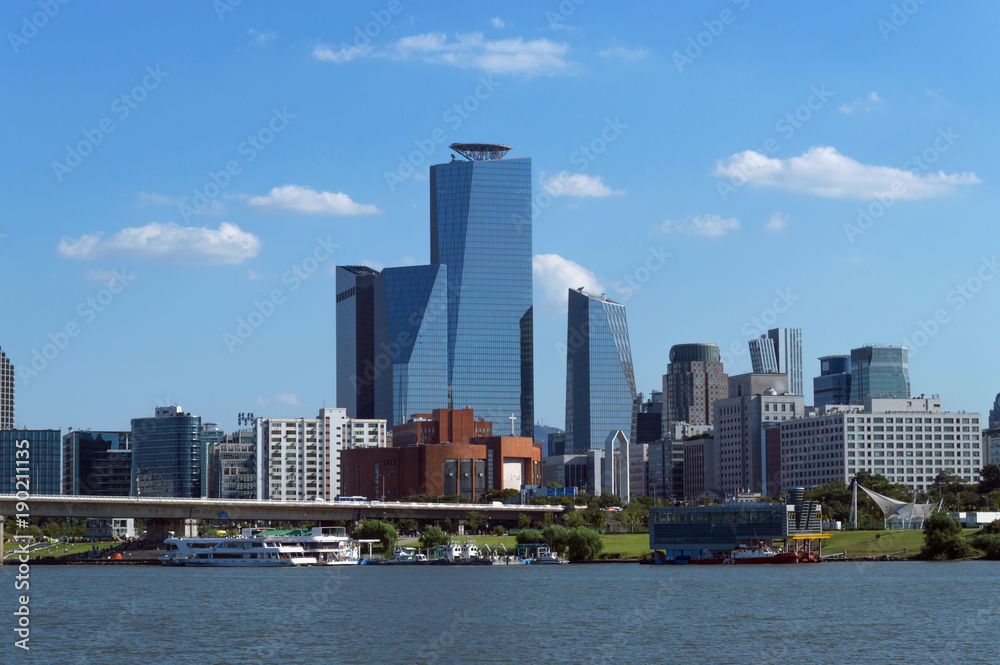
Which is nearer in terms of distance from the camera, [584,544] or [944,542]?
[944,542]

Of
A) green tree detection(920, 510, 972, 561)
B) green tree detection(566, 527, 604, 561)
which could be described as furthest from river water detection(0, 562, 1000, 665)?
green tree detection(566, 527, 604, 561)

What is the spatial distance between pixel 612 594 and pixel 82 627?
49290 mm

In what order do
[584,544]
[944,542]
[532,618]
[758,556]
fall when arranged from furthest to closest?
[584,544]
[758,556]
[944,542]
[532,618]

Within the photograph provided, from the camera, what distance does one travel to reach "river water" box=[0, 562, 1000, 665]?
83250mm

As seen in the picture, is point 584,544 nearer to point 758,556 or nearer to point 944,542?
point 758,556

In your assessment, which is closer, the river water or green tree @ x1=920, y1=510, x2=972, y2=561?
the river water

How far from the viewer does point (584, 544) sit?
651 ft

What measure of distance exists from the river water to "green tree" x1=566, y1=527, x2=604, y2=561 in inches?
1475

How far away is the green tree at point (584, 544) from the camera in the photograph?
19812 centimetres

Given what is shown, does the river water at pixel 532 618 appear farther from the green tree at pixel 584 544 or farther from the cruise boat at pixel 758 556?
the green tree at pixel 584 544

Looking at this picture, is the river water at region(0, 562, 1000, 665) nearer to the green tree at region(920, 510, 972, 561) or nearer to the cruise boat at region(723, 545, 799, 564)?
the green tree at region(920, 510, 972, 561)

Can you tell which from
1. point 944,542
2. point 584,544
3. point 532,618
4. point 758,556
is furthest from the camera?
point 584,544

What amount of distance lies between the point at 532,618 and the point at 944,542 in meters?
86.1

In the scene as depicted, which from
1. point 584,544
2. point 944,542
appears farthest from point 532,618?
point 584,544
